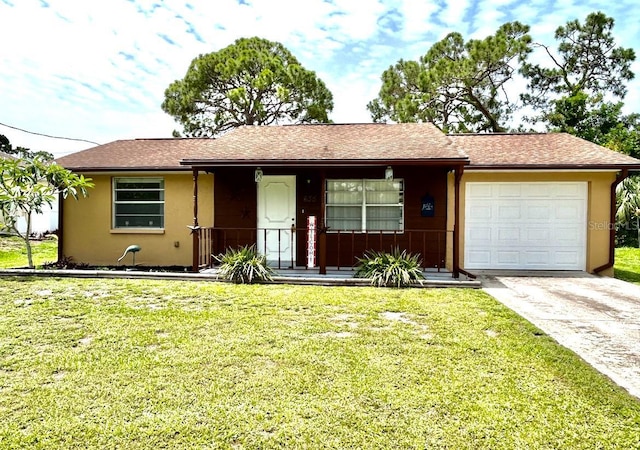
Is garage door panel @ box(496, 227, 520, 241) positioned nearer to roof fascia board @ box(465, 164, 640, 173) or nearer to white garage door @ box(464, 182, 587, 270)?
white garage door @ box(464, 182, 587, 270)

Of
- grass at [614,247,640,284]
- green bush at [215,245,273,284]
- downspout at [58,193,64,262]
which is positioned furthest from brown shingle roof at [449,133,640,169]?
downspout at [58,193,64,262]

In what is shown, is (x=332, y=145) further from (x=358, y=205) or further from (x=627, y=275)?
(x=627, y=275)

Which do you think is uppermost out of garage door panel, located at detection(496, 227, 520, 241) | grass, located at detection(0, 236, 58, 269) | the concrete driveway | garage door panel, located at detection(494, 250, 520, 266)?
garage door panel, located at detection(496, 227, 520, 241)

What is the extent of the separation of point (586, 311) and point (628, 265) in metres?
7.09

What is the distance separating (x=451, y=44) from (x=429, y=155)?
15.0m

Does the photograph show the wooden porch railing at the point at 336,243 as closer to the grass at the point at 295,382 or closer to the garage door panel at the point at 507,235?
the garage door panel at the point at 507,235

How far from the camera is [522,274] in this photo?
Result: 27.0ft

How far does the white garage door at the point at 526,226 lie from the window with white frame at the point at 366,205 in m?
1.68

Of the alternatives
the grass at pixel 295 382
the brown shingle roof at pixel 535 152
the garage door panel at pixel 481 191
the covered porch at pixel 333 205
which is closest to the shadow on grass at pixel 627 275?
the brown shingle roof at pixel 535 152

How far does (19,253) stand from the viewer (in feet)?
39.3

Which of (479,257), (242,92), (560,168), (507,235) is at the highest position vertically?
(242,92)

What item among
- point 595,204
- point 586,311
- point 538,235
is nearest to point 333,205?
point 538,235

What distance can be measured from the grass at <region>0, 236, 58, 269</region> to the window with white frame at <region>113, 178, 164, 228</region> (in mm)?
2311

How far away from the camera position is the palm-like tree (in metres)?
13.9
